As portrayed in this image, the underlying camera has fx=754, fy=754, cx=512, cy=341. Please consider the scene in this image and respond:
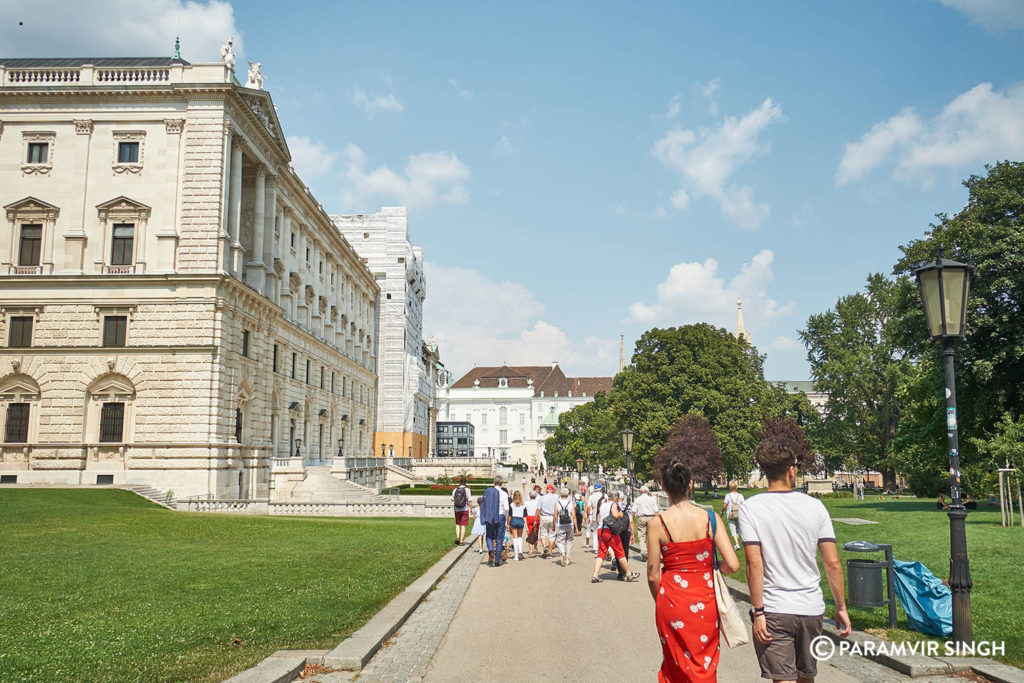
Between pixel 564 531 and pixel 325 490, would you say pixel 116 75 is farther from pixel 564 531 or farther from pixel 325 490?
pixel 564 531

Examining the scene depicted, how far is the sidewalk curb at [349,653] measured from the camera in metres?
6.82

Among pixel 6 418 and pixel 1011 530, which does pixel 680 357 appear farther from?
pixel 6 418

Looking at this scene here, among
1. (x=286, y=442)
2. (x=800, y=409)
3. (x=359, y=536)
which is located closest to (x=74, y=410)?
(x=286, y=442)

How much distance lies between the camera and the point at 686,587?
5512 millimetres

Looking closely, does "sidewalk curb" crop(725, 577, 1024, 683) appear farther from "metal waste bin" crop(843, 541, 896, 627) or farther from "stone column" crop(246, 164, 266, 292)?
"stone column" crop(246, 164, 266, 292)

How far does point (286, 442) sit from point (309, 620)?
140ft

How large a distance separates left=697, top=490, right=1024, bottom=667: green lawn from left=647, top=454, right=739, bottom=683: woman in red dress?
15.1 feet

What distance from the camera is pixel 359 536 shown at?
21531mm

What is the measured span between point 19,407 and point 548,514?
2978 cm

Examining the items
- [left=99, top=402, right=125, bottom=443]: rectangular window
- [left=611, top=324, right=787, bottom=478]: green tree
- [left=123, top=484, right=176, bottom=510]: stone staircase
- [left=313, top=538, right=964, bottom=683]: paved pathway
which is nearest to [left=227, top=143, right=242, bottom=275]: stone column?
[left=99, top=402, right=125, bottom=443]: rectangular window

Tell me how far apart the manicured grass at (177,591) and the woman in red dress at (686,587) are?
13.2ft

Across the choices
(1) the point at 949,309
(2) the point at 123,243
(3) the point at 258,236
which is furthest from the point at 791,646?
(3) the point at 258,236

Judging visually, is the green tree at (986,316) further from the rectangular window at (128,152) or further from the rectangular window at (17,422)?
the rectangular window at (17,422)

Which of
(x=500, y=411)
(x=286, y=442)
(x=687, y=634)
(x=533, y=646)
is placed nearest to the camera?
(x=687, y=634)
